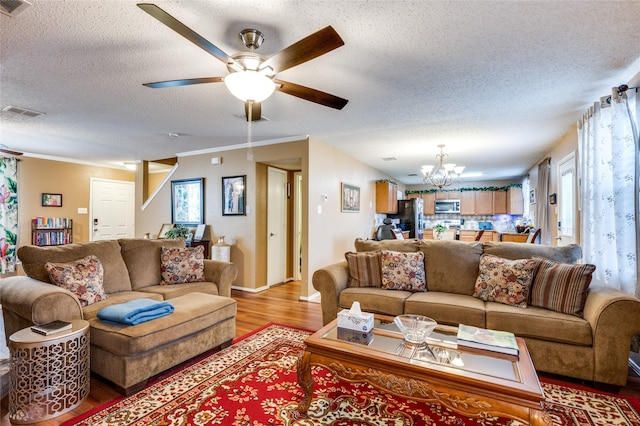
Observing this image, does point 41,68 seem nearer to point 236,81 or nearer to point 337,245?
point 236,81

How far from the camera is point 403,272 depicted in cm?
306

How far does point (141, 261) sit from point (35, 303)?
1.31 m

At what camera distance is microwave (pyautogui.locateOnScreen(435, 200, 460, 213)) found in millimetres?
9297

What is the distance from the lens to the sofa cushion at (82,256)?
2488 mm

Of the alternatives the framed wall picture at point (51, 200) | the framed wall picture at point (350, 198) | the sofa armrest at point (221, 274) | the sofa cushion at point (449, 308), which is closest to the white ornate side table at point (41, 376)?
the sofa armrest at point (221, 274)

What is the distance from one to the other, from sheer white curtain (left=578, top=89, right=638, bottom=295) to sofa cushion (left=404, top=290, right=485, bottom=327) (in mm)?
1057

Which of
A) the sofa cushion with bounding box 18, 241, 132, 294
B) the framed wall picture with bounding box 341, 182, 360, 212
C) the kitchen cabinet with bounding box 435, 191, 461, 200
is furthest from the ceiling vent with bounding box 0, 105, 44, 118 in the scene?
the kitchen cabinet with bounding box 435, 191, 461, 200

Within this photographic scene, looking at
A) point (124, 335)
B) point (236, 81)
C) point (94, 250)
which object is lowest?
point (124, 335)

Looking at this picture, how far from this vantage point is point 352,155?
5.90m

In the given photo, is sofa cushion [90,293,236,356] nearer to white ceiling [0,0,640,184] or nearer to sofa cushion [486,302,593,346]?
white ceiling [0,0,640,184]

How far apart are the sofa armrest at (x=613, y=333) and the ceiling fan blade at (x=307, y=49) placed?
2.47 m

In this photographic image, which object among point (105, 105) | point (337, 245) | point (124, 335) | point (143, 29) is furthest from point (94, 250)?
point (337, 245)

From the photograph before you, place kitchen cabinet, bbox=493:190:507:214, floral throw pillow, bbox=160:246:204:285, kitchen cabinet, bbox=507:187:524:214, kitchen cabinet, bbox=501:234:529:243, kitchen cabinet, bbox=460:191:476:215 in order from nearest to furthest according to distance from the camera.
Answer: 1. floral throw pillow, bbox=160:246:204:285
2. kitchen cabinet, bbox=501:234:529:243
3. kitchen cabinet, bbox=507:187:524:214
4. kitchen cabinet, bbox=493:190:507:214
5. kitchen cabinet, bbox=460:191:476:215

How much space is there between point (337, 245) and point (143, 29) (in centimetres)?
422
